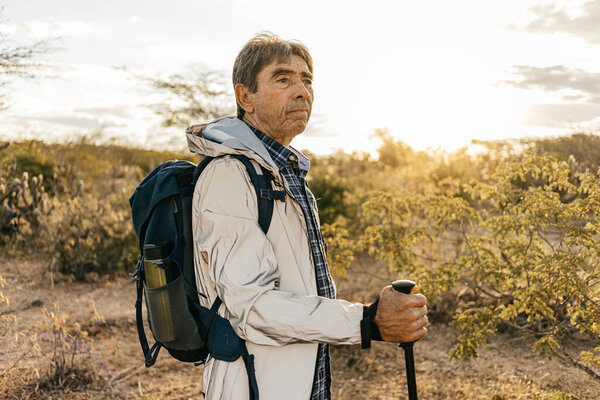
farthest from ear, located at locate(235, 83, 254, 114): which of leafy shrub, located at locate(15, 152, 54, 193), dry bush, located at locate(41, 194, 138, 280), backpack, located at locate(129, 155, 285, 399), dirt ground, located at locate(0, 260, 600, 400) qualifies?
leafy shrub, located at locate(15, 152, 54, 193)

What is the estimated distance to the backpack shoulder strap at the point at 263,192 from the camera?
5.52 feet

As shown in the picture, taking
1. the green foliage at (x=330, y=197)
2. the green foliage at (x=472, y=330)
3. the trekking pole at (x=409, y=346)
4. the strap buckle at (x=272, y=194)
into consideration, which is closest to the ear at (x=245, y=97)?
the strap buckle at (x=272, y=194)

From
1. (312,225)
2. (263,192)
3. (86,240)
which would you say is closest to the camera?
(263,192)

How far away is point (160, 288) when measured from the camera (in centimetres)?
175

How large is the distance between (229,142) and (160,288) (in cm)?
54

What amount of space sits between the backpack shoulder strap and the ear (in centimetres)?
33

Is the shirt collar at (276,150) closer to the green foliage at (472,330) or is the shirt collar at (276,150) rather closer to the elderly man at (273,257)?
the elderly man at (273,257)

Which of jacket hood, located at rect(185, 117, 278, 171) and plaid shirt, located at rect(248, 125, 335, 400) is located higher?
jacket hood, located at rect(185, 117, 278, 171)

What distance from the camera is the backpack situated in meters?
1.69

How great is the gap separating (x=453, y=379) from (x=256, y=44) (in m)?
3.76

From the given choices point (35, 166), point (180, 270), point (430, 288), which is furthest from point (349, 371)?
point (35, 166)

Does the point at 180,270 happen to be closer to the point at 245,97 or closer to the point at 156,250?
the point at 156,250

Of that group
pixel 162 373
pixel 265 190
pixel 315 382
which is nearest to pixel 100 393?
pixel 162 373

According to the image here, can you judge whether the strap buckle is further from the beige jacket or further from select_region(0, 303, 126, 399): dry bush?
select_region(0, 303, 126, 399): dry bush
